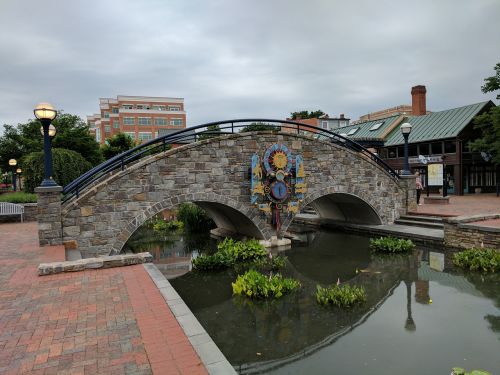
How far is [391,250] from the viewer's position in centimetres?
1215

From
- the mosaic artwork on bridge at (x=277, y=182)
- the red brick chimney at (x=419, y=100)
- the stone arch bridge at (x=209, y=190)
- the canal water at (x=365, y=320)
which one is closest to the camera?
the canal water at (x=365, y=320)

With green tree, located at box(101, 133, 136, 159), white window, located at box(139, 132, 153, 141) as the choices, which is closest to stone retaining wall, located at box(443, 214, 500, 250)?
green tree, located at box(101, 133, 136, 159)

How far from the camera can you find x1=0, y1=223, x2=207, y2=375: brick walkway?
3576mm

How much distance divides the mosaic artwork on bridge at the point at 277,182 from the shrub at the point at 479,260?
5528mm

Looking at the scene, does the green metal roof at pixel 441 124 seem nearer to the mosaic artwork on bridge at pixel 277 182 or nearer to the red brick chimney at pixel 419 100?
the red brick chimney at pixel 419 100

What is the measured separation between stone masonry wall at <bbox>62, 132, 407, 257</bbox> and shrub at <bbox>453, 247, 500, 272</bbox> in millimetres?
5412

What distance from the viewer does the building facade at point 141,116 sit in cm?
6181

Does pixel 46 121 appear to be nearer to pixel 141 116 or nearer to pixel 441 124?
pixel 441 124

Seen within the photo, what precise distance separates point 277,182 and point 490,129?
19.2 meters

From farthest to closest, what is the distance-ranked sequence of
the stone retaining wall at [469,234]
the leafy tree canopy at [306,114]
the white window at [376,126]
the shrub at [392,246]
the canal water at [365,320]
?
the leafy tree canopy at [306,114] → the white window at [376,126] → the shrub at [392,246] → the stone retaining wall at [469,234] → the canal water at [365,320]

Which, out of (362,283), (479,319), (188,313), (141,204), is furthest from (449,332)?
(141,204)

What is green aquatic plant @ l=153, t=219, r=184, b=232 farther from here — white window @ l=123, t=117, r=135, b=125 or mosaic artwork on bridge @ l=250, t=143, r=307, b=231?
white window @ l=123, t=117, r=135, b=125

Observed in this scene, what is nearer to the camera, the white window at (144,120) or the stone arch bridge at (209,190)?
the stone arch bridge at (209,190)

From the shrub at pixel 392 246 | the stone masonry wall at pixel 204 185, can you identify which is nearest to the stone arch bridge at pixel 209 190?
the stone masonry wall at pixel 204 185
